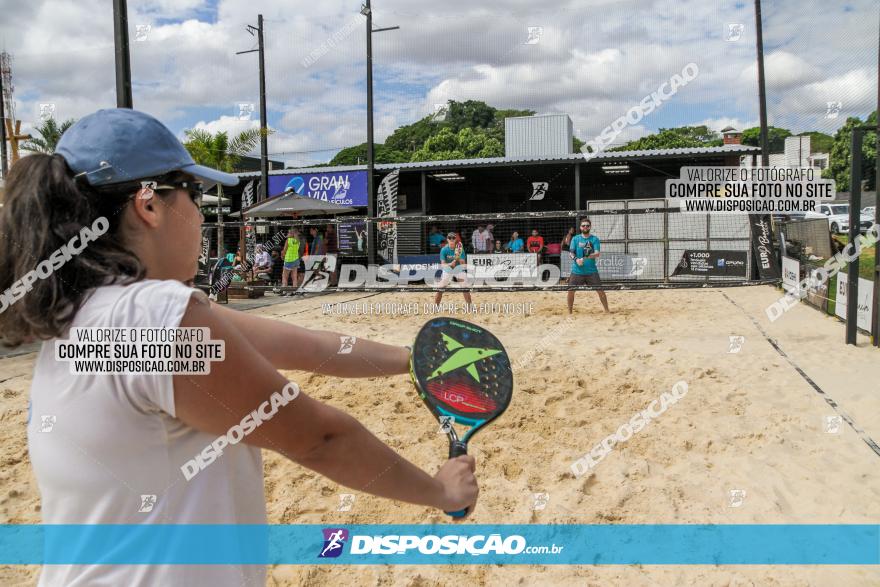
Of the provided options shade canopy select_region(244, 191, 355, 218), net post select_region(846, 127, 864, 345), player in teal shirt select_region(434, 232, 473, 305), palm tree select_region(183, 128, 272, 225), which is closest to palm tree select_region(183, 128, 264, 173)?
palm tree select_region(183, 128, 272, 225)

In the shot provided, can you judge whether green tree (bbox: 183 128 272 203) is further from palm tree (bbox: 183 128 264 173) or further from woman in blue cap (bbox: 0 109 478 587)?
woman in blue cap (bbox: 0 109 478 587)

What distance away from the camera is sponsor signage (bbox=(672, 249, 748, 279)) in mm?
15180

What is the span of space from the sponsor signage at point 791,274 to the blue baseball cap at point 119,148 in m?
11.7

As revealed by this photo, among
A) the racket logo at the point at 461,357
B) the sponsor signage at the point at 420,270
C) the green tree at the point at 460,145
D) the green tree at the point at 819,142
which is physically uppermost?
the green tree at the point at 460,145

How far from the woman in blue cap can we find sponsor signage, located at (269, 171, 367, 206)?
1979 cm

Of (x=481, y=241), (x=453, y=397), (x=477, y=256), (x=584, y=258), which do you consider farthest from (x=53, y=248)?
(x=481, y=241)

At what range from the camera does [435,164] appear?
19797mm

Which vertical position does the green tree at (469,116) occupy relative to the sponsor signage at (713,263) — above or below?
above

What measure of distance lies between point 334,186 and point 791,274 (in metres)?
14.1

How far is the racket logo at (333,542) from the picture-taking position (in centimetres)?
317

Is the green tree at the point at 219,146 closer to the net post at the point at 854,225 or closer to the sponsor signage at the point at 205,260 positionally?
the sponsor signage at the point at 205,260

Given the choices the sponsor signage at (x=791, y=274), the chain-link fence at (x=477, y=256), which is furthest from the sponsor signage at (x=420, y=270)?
the sponsor signage at (x=791, y=274)

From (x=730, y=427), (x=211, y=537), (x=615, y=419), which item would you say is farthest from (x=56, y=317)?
(x=730, y=427)

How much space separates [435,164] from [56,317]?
63.3 ft
